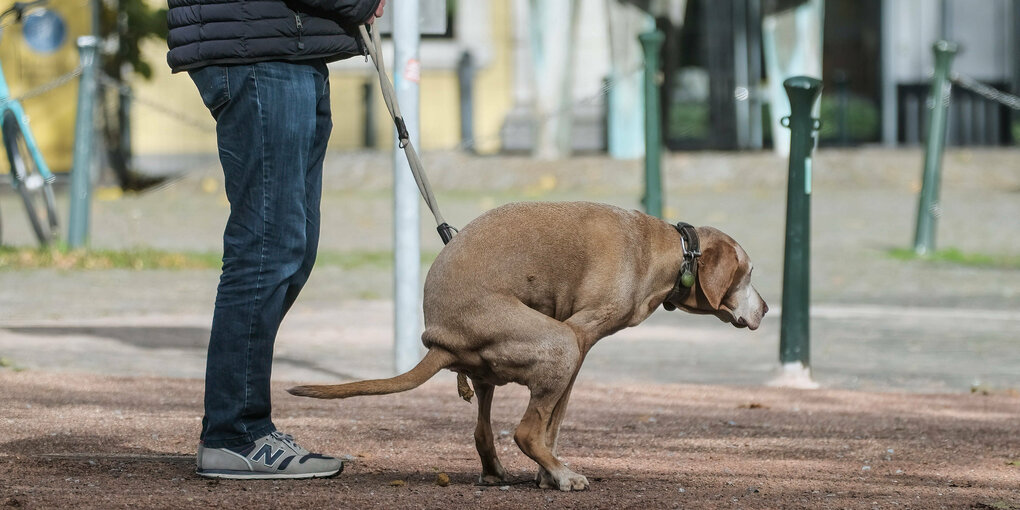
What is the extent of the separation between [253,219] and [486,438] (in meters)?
0.97

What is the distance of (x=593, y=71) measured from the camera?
2527 cm

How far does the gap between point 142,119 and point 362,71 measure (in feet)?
12.7

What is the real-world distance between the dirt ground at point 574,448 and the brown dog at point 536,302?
0.93ft

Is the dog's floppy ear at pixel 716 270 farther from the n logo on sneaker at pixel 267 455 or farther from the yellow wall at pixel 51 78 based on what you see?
the yellow wall at pixel 51 78

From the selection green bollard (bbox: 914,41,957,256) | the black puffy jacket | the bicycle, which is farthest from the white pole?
green bollard (bbox: 914,41,957,256)

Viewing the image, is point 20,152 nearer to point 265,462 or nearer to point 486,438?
point 265,462

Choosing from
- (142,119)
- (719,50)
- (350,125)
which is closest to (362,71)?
(350,125)

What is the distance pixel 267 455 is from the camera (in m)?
4.44

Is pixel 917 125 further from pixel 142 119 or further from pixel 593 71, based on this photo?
pixel 142 119

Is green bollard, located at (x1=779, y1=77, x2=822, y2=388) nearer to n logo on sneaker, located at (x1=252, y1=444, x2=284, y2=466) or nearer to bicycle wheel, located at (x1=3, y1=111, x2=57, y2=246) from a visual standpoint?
n logo on sneaker, located at (x1=252, y1=444, x2=284, y2=466)

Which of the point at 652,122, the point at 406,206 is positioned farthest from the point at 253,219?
the point at 652,122

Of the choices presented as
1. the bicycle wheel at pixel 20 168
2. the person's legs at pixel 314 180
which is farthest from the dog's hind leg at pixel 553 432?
the bicycle wheel at pixel 20 168

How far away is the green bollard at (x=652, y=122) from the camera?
11594 mm

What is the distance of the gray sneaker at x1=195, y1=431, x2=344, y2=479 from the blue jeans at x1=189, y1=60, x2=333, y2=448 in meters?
0.03
